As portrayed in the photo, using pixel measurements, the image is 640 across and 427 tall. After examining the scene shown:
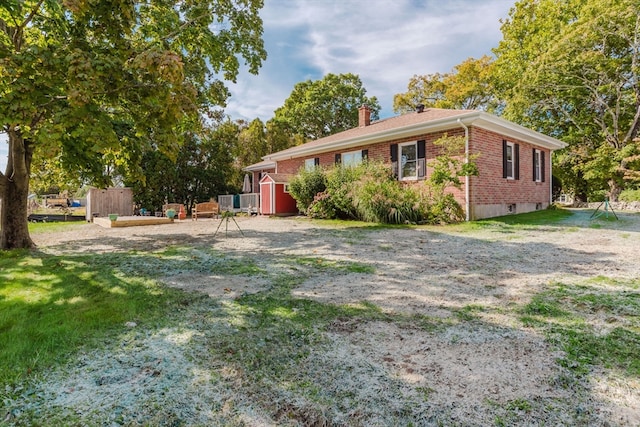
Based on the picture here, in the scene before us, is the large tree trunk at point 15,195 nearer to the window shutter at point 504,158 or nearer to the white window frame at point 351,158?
the white window frame at point 351,158

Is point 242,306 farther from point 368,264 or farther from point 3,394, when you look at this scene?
point 368,264

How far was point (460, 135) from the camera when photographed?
11.7 m

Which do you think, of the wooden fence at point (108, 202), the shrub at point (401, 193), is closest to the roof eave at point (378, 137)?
the shrub at point (401, 193)

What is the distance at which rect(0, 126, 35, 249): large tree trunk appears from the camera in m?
6.99

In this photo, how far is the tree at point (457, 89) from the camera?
28.5m

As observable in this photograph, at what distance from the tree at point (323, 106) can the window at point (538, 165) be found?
863 inches

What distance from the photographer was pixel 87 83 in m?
3.69

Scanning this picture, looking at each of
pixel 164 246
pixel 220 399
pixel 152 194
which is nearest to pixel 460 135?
pixel 164 246

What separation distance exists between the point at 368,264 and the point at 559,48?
813 inches

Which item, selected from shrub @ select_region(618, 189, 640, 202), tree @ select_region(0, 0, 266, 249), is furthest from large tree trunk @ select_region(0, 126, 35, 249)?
shrub @ select_region(618, 189, 640, 202)

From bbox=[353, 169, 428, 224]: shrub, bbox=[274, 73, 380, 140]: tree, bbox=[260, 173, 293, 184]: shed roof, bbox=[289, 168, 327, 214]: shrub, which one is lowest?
bbox=[353, 169, 428, 224]: shrub

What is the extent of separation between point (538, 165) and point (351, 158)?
868 centimetres

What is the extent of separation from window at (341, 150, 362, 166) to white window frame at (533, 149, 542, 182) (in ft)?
26.1

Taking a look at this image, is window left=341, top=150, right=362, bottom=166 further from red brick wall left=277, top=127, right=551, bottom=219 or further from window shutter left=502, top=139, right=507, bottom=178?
window shutter left=502, top=139, right=507, bottom=178
